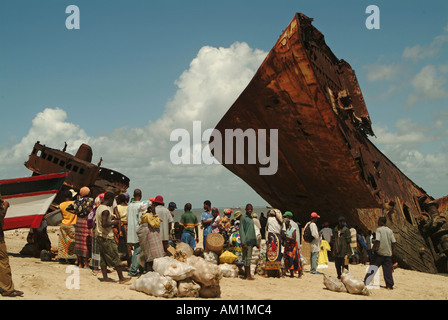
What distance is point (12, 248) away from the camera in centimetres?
909

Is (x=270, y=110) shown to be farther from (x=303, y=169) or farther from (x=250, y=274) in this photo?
(x=250, y=274)

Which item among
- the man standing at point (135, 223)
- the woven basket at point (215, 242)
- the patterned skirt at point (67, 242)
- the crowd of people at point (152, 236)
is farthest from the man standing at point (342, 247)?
the patterned skirt at point (67, 242)

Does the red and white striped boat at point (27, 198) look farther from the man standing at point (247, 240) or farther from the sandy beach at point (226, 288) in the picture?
the man standing at point (247, 240)

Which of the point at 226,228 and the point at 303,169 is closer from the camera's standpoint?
the point at 226,228

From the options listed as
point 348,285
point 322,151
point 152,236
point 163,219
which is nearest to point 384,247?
point 348,285

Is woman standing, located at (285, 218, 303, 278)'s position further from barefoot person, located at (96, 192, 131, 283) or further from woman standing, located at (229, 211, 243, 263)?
barefoot person, located at (96, 192, 131, 283)

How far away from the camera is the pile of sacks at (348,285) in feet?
20.0

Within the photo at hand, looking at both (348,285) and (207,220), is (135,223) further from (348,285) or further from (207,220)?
(348,285)

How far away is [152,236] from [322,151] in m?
4.98

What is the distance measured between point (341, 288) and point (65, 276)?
4.36 meters

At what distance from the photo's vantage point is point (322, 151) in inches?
361

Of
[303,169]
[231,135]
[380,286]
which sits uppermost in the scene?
[231,135]

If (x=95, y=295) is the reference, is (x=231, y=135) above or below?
above

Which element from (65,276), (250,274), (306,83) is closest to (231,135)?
(306,83)
